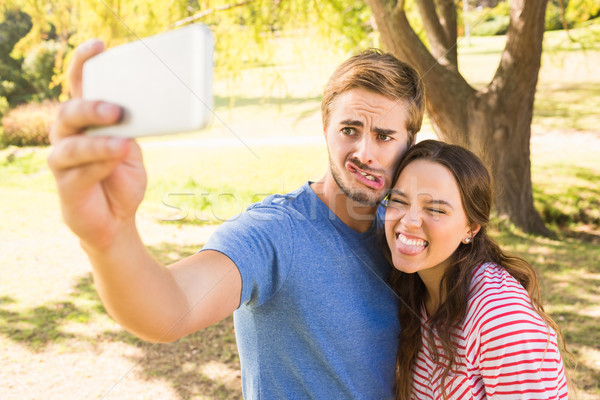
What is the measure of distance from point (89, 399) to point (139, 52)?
11.5ft

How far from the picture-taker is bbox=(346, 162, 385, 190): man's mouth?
6.33 ft

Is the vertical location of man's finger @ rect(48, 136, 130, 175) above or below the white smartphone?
below

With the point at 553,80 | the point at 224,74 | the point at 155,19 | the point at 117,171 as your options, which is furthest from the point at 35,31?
the point at 553,80

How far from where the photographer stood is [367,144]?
194cm

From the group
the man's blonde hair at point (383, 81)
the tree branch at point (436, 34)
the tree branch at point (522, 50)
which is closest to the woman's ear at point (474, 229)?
the man's blonde hair at point (383, 81)

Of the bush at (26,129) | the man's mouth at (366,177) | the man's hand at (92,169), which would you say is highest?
the man's hand at (92,169)

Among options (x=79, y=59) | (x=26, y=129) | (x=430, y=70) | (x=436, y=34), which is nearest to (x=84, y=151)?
(x=79, y=59)

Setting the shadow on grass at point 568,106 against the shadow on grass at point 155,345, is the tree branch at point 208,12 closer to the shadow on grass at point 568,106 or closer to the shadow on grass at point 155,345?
the shadow on grass at point 155,345

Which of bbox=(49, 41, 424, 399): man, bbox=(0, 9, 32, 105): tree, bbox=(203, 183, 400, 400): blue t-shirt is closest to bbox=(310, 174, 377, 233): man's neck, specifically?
bbox=(49, 41, 424, 399): man

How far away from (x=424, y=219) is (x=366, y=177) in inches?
11.0

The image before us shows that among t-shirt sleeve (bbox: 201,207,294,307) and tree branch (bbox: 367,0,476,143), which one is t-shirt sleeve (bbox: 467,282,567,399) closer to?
t-shirt sleeve (bbox: 201,207,294,307)

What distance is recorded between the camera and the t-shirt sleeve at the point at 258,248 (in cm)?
144

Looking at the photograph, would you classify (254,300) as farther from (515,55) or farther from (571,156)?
(571,156)

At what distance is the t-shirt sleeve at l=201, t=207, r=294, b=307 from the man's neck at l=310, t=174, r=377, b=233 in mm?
254
